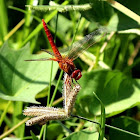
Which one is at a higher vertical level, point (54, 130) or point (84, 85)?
point (84, 85)

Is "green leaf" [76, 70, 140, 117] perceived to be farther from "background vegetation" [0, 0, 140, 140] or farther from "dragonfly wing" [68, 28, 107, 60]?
"dragonfly wing" [68, 28, 107, 60]

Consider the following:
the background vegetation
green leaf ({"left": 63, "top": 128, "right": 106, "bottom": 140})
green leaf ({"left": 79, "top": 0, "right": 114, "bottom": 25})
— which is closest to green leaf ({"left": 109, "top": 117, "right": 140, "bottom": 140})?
the background vegetation

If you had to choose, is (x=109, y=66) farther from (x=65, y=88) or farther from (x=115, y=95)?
(x=65, y=88)

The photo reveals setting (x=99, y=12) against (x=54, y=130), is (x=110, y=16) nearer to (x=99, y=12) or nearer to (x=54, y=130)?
(x=99, y=12)

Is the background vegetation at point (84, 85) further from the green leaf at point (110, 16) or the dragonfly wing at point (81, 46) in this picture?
the dragonfly wing at point (81, 46)

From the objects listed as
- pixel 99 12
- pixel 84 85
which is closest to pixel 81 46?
pixel 84 85

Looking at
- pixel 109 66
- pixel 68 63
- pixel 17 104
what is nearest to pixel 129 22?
pixel 109 66

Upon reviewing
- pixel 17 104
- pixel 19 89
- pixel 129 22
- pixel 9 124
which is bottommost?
pixel 9 124

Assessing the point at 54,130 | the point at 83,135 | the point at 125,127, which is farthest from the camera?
the point at 54,130
